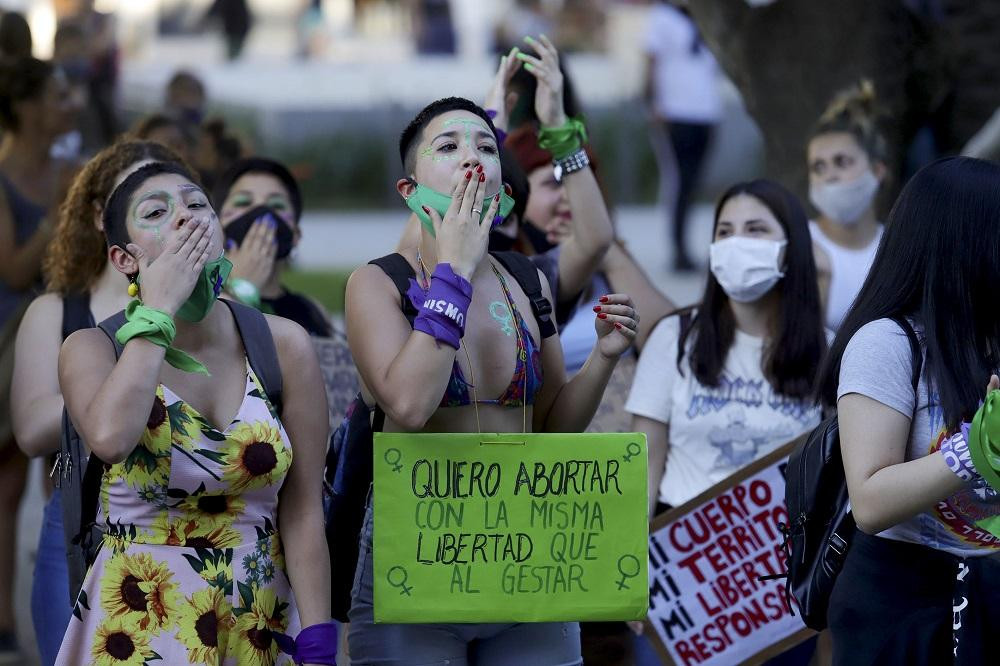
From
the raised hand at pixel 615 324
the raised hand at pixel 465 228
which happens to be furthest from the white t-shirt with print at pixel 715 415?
the raised hand at pixel 465 228

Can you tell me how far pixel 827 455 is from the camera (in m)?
3.63

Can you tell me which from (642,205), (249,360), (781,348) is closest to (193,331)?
(249,360)

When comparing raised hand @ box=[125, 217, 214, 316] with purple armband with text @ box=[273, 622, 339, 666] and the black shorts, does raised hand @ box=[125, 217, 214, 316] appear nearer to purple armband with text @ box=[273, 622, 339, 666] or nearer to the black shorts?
purple armband with text @ box=[273, 622, 339, 666]

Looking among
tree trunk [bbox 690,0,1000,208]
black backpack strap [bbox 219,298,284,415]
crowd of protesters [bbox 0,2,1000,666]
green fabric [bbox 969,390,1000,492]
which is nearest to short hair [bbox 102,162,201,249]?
crowd of protesters [bbox 0,2,1000,666]

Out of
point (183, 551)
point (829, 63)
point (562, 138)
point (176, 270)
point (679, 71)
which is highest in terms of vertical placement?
point (679, 71)

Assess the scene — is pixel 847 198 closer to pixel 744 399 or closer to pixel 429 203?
pixel 744 399

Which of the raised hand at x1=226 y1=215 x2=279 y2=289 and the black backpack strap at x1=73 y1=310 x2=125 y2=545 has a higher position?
the raised hand at x1=226 y1=215 x2=279 y2=289

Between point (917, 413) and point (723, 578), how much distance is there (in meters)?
1.72

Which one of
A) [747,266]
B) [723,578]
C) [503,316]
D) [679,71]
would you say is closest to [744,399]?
[747,266]

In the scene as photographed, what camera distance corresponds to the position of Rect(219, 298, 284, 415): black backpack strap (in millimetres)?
3615

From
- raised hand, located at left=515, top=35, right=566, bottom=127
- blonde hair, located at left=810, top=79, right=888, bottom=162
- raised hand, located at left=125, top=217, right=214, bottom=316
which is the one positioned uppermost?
blonde hair, located at left=810, top=79, right=888, bottom=162

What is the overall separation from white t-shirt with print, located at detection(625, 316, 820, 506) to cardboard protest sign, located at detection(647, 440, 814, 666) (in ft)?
0.34

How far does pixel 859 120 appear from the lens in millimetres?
6605

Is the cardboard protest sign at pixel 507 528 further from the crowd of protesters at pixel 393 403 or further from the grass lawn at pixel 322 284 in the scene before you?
the grass lawn at pixel 322 284
